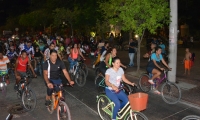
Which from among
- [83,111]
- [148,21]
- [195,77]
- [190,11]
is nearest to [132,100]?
[83,111]

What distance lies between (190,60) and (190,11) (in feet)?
73.9

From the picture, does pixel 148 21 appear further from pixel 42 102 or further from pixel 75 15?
pixel 75 15

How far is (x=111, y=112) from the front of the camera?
21.3 feet

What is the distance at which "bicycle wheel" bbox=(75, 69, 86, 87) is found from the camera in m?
11.2

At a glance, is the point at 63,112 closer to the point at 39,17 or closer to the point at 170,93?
the point at 170,93

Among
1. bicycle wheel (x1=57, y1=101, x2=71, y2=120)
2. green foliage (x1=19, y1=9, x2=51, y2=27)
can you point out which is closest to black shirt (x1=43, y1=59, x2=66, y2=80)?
bicycle wheel (x1=57, y1=101, x2=71, y2=120)

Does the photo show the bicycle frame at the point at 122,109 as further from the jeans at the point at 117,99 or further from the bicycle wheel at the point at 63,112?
the bicycle wheel at the point at 63,112

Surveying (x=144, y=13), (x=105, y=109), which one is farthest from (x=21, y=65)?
(x=144, y=13)

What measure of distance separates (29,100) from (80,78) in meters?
3.43

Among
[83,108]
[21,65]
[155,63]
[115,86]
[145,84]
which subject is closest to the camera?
[115,86]

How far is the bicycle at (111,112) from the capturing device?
545cm

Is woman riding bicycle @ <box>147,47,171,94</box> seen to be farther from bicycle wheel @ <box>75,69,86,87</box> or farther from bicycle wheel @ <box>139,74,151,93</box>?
bicycle wheel @ <box>75,69,86,87</box>

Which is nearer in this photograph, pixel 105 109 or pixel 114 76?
pixel 114 76

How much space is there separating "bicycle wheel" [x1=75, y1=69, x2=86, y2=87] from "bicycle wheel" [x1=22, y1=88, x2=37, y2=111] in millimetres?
3255
